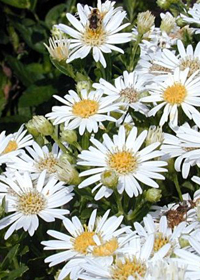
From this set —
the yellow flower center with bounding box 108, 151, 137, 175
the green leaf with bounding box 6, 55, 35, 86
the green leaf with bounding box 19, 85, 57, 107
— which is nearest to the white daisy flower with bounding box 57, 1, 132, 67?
the yellow flower center with bounding box 108, 151, 137, 175

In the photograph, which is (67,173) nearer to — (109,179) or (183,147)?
(109,179)

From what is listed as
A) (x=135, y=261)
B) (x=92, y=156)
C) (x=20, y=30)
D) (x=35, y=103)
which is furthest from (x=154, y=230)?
(x=20, y=30)

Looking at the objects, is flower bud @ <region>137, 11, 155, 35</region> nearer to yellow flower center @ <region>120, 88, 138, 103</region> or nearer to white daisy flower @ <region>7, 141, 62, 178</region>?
yellow flower center @ <region>120, 88, 138, 103</region>

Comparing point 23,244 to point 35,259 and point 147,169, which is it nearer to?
point 35,259

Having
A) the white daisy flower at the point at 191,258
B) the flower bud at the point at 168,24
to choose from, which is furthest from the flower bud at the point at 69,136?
the flower bud at the point at 168,24

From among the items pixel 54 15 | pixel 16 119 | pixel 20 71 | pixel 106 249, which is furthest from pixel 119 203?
pixel 54 15

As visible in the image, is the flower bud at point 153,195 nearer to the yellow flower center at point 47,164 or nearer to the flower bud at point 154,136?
the flower bud at point 154,136
